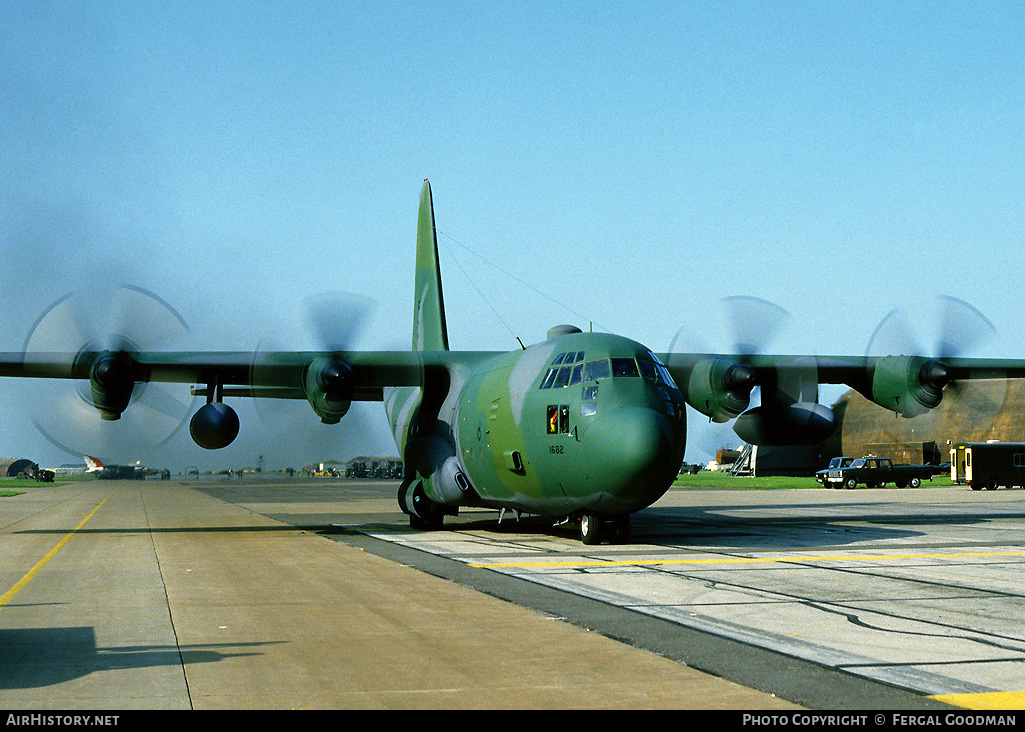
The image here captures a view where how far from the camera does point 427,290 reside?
3170 cm

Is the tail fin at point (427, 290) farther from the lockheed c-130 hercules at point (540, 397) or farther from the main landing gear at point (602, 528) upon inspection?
the main landing gear at point (602, 528)

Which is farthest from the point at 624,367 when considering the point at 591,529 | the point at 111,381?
the point at 111,381

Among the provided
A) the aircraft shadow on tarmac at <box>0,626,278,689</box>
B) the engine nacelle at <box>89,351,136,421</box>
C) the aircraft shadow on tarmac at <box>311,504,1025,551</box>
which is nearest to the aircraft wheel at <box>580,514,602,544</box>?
the aircraft shadow on tarmac at <box>311,504,1025,551</box>

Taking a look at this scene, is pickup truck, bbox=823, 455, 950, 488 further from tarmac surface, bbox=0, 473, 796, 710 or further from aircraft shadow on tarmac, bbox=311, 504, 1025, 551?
tarmac surface, bbox=0, 473, 796, 710

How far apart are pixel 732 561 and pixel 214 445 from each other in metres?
12.9

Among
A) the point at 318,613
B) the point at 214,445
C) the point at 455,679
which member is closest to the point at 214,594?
the point at 318,613

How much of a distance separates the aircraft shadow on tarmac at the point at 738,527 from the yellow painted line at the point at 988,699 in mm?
11985

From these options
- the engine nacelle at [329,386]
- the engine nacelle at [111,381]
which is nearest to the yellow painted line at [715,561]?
the engine nacelle at [329,386]

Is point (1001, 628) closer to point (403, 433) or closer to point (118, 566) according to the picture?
point (118, 566)

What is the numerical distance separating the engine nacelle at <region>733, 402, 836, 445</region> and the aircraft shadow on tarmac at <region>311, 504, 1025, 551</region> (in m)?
2.22

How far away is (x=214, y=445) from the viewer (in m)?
23.5

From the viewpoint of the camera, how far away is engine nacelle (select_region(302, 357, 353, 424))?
2373 centimetres

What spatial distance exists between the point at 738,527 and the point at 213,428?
42.8ft

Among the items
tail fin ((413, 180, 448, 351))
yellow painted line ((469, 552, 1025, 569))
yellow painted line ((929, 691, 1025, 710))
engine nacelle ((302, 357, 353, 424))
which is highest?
tail fin ((413, 180, 448, 351))
